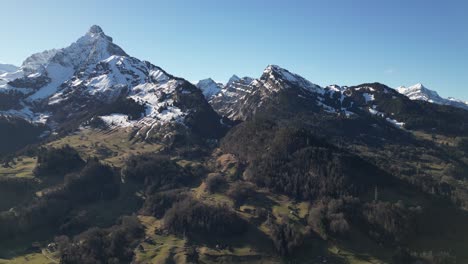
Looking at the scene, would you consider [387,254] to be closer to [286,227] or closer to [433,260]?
[433,260]

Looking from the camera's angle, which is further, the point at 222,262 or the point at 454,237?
the point at 454,237

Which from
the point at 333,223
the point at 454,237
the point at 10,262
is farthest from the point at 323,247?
the point at 10,262

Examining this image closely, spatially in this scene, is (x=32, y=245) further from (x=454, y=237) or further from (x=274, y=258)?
(x=454, y=237)

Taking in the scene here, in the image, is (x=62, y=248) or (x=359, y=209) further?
(x=359, y=209)

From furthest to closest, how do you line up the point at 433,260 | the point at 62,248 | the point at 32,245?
the point at 32,245, the point at 62,248, the point at 433,260

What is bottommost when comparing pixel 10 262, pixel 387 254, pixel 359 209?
pixel 10 262

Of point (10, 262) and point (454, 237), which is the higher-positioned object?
point (454, 237)

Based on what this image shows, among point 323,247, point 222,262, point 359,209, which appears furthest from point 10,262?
point 359,209

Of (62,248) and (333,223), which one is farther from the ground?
(333,223)

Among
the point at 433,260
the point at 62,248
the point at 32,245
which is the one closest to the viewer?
the point at 433,260
